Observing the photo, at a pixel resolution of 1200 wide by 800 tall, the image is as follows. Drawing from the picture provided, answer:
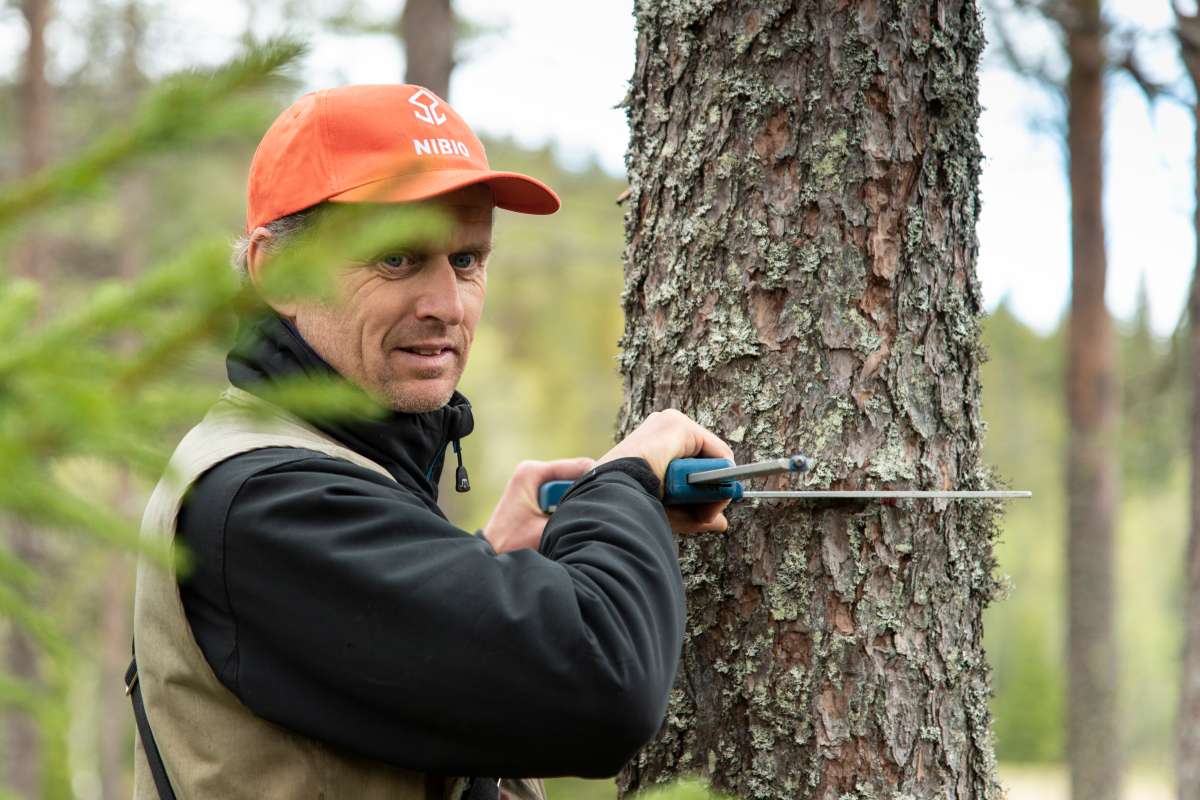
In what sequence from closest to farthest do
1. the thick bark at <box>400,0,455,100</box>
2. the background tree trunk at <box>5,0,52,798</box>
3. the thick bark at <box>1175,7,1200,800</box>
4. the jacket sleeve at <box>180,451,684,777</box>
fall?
the jacket sleeve at <box>180,451,684,777</box> < the thick bark at <box>1175,7,1200,800</box> < the thick bark at <box>400,0,455,100</box> < the background tree trunk at <box>5,0,52,798</box>

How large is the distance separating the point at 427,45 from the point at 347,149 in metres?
6.77

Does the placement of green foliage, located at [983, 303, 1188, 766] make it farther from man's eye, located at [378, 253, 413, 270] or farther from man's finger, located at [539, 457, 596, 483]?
man's eye, located at [378, 253, 413, 270]

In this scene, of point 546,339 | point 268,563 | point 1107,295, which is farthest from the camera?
point 546,339

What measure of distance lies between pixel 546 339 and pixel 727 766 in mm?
30024

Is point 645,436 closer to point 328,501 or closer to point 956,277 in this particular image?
point 328,501

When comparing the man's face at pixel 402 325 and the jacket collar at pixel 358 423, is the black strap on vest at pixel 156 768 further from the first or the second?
the man's face at pixel 402 325

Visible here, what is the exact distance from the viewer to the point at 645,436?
6.99 feet

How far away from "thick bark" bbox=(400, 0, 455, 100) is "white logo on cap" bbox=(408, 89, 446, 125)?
21.0ft

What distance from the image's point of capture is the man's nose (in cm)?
222

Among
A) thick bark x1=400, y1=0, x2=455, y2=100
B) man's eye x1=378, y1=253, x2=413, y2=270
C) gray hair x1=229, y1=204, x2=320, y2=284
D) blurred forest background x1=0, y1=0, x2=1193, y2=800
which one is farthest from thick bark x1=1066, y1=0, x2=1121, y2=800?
gray hair x1=229, y1=204, x2=320, y2=284

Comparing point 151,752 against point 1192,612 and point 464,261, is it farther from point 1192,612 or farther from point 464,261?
point 1192,612

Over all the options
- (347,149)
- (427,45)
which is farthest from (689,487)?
(427,45)

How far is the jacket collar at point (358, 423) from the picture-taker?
2.05m

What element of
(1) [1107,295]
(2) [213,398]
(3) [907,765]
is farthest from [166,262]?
(1) [1107,295]
